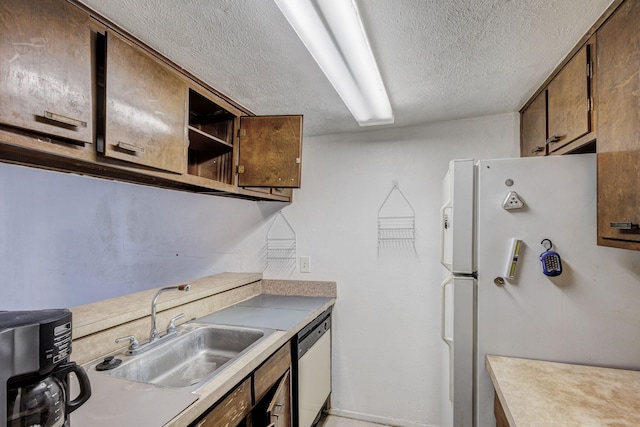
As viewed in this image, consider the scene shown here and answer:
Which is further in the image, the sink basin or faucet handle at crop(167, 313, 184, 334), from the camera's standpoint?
faucet handle at crop(167, 313, 184, 334)

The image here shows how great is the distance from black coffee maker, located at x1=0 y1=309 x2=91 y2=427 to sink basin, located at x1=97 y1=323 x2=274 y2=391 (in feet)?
1.80

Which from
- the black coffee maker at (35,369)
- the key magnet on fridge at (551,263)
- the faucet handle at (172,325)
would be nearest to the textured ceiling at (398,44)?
the key magnet on fridge at (551,263)

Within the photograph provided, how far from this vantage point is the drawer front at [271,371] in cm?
138

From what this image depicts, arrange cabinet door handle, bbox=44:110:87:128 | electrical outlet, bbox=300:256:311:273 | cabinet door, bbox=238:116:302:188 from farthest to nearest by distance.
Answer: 1. electrical outlet, bbox=300:256:311:273
2. cabinet door, bbox=238:116:302:188
3. cabinet door handle, bbox=44:110:87:128

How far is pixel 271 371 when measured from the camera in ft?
4.90

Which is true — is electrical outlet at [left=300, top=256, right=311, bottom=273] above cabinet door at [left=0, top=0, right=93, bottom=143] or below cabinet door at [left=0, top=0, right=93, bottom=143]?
below


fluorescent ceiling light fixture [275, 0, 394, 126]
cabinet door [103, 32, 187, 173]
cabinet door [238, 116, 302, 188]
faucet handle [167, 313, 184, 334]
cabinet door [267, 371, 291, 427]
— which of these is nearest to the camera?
fluorescent ceiling light fixture [275, 0, 394, 126]

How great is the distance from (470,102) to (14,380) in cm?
229

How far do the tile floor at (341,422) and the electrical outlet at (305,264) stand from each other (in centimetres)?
115

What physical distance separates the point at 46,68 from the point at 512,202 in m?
1.76

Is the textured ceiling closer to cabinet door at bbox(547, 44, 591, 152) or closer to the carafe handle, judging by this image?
cabinet door at bbox(547, 44, 591, 152)

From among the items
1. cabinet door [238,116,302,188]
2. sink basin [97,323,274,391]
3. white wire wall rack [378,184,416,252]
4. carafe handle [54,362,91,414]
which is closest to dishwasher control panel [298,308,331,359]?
sink basin [97,323,274,391]

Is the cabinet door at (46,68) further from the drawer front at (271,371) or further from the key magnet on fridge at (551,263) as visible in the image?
the key magnet on fridge at (551,263)

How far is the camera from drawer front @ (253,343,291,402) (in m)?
1.38
